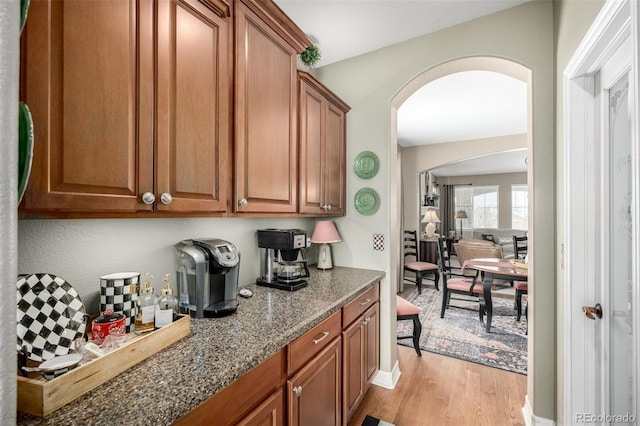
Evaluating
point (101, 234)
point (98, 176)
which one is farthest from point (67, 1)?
point (101, 234)

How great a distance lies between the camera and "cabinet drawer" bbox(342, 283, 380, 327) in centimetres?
171

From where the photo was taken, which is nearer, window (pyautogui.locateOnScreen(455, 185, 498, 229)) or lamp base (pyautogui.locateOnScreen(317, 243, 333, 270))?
lamp base (pyautogui.locateOnScreen(317, 243, 333, 270))

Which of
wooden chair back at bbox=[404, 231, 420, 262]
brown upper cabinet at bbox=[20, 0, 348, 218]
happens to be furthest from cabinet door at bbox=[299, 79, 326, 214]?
wooden chair back at bbox=[404, 231, 420, 262]

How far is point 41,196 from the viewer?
72 cm

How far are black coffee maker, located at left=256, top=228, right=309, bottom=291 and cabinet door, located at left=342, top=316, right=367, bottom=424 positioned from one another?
43 centimetres

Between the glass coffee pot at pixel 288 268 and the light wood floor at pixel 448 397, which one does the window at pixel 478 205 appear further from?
the glass coffee pot at pixel 288 268

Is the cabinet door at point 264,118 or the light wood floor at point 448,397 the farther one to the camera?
the light wood floor at point 448,397

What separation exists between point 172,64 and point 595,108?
1.99 meters

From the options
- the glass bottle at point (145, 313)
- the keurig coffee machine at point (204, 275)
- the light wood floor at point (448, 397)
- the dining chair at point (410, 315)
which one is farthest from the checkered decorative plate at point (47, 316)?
the dining chair at point (410, 315)

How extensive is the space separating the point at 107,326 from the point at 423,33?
8.66 ft

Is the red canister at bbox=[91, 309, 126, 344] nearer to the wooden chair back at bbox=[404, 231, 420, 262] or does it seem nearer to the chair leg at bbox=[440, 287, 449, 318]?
the chair leg at bbox=[440, 287, 449, 318]

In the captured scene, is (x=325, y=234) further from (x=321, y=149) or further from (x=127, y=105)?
(x=127, y=105)

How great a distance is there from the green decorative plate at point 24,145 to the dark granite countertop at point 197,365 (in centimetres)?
58

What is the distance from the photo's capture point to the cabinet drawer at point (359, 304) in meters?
1.71
